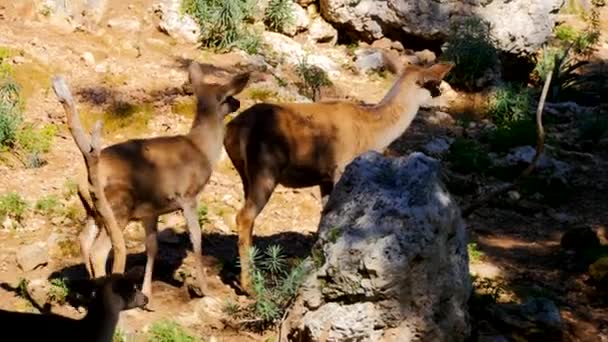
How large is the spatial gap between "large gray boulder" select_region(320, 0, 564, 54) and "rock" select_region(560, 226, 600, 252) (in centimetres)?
736

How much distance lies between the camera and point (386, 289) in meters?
6.47

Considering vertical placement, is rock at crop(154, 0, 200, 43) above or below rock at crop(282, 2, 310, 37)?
above

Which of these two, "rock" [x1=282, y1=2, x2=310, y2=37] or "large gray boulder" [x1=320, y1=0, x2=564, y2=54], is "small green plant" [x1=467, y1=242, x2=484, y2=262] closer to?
"rock" [x1=282, y1=2, x2=310, y2=37]

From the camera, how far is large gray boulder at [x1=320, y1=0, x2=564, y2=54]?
16719mm

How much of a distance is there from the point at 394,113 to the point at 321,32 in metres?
7.34

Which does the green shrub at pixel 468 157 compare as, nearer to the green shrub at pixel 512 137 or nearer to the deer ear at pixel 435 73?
the green shrub at pixel 512 137

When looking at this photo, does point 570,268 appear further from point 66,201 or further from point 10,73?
point 10,73

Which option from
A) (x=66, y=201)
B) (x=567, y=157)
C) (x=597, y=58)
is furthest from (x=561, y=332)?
(x=597, y=58)

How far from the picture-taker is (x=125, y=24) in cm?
1451

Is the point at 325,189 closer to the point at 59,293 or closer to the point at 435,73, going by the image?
the point at 435,73

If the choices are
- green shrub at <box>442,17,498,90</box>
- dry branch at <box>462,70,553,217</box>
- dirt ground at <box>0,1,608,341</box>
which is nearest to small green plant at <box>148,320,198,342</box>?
dirt ground at <box>0,1,608,341</box>

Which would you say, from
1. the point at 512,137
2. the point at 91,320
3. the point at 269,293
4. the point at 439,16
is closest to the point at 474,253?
the point at 269,293

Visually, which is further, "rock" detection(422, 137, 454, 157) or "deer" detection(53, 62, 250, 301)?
"rock" detection(422, 137, 454, 157)

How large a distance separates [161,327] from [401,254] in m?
1.98
